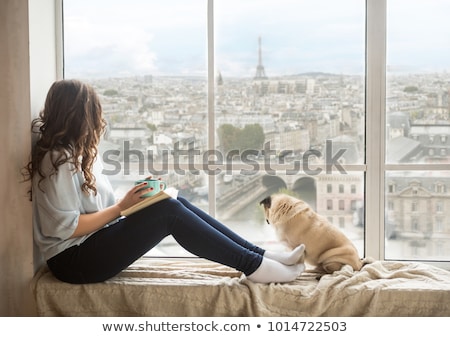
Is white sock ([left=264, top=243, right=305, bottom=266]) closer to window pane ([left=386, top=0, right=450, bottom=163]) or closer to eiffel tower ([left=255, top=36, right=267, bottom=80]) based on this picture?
window pane ([left=386, top=0, right=450, bottom=163])

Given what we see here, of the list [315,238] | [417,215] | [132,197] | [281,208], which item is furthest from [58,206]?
[417,215]

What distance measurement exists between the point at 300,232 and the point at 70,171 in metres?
0.94

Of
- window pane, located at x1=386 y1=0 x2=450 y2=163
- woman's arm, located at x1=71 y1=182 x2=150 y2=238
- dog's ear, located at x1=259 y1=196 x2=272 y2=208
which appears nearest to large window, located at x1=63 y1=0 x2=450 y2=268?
window pane, located at x1=386 y1=0 x2=450 y2=163

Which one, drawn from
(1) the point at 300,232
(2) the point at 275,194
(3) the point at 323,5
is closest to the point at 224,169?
(2) the point at 275,194

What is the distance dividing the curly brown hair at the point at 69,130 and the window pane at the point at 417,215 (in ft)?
4.37

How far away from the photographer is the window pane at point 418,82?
2510mm

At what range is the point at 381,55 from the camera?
2510 mm

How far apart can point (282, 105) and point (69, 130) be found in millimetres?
976

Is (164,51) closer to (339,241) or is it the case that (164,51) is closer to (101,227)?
(101,227)

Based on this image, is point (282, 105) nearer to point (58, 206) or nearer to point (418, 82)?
point (418, 82)

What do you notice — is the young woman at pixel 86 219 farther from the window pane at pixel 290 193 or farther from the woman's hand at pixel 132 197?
the window pane at pixel 290 193

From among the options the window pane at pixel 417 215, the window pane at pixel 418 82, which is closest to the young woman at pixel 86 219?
the window pane at pixel 417 215

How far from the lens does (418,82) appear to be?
254cm
